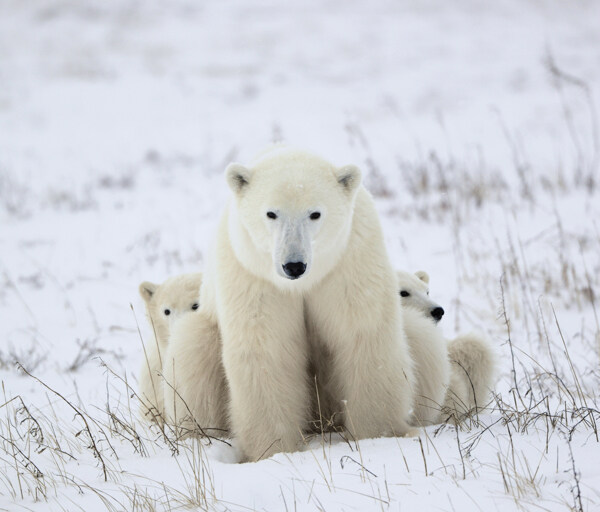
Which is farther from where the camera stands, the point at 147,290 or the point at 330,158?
the point at 330,158

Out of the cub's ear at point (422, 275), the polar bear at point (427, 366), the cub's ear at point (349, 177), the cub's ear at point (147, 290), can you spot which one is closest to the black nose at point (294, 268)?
the cub's ear at point (349, 177)

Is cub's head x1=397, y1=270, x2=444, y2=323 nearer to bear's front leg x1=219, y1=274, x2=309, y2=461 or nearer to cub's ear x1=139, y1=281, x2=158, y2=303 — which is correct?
bear's front leg x1=219, y1=274, x2=309, y2=461

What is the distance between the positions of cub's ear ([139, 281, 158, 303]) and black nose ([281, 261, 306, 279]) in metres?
2.14

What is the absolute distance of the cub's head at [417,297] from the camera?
3.95 metres

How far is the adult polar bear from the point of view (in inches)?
119

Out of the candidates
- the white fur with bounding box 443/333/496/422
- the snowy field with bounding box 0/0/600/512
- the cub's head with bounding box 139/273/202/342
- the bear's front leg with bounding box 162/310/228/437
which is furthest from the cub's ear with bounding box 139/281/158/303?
the white fur with bounding box 443/333/496/422

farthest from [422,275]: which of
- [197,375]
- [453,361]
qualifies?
[197,375]

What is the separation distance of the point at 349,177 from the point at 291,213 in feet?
1.35

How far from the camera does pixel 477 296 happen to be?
5.67 m

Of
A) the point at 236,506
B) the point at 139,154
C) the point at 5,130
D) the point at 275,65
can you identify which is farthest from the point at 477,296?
the point at 275,65

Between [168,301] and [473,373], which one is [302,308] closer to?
[473,373]

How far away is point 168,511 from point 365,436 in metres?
1.22

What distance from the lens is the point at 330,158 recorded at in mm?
13711

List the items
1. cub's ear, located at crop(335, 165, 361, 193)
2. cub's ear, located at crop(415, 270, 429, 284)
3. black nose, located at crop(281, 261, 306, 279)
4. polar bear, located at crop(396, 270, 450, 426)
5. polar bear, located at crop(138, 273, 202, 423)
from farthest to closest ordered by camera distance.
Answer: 1. cub's ear, located at crop(415, 270, 429, 284)
2. polar bear, located at crop(138, 273, 202, 423)
3. polar bear, located at crop(396, 270, 450, 426)
4. cub's ear, located at crop(335, 165, 361, 193)
5. black nose, located at crop(281, 261, 306, 279)
